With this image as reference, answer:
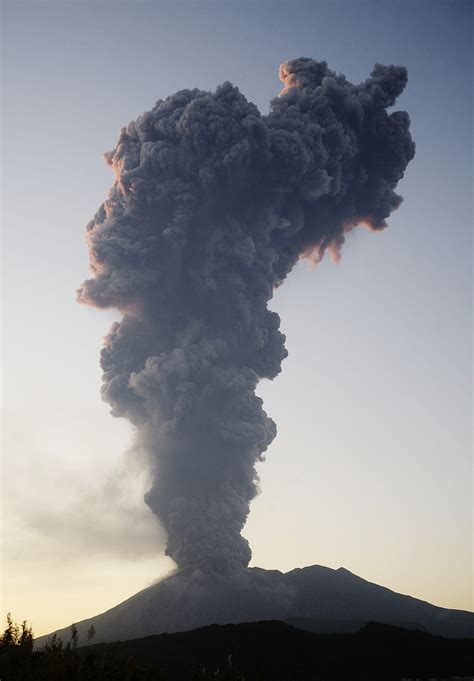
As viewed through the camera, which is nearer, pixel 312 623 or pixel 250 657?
pixel 250 657

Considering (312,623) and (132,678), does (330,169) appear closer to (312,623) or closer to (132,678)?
(312,623)

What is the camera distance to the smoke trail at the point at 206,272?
72188 mm

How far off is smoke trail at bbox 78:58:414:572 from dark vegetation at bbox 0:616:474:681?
18074 millimetres

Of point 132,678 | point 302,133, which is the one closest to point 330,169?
point 302,133

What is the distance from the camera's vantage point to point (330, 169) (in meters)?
78.9

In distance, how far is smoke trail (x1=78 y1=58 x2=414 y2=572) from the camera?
72188 millimetres

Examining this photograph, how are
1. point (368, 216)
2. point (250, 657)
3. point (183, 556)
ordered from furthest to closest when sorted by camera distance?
point (368, 216) < point (183, 556) < point (250, 657)

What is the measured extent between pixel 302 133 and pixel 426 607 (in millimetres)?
71432

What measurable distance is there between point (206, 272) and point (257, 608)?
43998mm

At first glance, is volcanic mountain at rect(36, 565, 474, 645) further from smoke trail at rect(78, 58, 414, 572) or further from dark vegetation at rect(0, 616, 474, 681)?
dark vegetation at rect(0, 616, 474, 681)

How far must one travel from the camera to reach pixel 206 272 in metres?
75.6

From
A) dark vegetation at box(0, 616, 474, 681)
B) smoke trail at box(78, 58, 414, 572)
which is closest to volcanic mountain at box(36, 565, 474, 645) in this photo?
smoke trail at box(78, 58, 414, 572)

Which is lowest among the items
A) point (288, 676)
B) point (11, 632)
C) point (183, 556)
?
point (288, 676)

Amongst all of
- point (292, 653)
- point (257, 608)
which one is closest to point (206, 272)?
point (292, 653)
